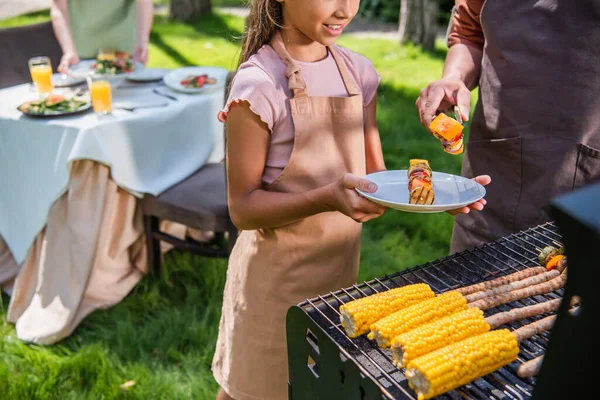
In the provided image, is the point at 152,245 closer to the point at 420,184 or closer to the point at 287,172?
the point at 287,172

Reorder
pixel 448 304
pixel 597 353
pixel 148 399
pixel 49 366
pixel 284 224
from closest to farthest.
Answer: pixel 597 353
pixel 448 304
pixel 284 224
pixel 148 399
pixel 49 366

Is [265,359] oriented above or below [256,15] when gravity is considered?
below

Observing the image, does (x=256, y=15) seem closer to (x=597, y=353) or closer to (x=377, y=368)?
(x=377, y=368)

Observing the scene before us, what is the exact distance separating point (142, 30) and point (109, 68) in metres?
0.72

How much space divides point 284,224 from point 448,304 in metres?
0.62

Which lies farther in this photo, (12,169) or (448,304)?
(12,169)

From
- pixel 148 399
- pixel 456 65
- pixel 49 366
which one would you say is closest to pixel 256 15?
pixel 456 65

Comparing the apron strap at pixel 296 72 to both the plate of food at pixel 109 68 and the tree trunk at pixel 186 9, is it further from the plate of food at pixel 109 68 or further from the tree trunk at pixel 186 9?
the tree trunk at pixel 186 9

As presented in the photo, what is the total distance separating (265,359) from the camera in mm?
2002

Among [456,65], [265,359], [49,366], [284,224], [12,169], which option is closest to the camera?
[284,224]

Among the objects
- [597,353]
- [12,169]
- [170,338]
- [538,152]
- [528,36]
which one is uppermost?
[528,36]

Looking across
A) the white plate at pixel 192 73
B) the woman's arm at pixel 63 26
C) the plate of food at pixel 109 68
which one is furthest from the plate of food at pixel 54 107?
the woman's arm at pixel 63 26

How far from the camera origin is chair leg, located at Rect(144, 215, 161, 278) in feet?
12.2

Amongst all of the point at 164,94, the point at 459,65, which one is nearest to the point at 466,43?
the point at 459,65
